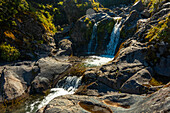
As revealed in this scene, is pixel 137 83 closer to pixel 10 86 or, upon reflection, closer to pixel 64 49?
pixel 10 86

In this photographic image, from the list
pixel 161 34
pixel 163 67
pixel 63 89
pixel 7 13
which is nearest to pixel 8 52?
pixel 7 13

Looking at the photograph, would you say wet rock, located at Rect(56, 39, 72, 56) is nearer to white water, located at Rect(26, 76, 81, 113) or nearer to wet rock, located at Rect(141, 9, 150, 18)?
white water, located at Rect(26, 76, 81, 113)

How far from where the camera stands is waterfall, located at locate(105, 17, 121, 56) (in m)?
28.2

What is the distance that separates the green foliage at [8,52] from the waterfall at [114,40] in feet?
75.1

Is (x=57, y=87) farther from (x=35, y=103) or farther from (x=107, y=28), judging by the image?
(x=107, y=28)

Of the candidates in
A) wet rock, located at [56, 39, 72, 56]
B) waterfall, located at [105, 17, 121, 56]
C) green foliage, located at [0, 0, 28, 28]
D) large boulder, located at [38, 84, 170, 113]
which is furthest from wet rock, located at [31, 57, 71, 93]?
waterfall, located at [105, 17, 121, 56]

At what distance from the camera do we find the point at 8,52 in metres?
20.5

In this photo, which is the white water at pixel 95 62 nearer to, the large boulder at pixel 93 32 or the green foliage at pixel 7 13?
the large boulder at pixel 93 32

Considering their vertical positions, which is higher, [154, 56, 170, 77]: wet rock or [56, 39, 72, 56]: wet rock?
[56, 39, 72, 56]: wet rock

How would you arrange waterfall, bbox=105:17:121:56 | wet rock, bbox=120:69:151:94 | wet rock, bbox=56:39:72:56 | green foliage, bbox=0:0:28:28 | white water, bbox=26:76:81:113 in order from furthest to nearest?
wet rock, bbox=56:39:72:56 → waterfall, bbox=105:17:121:56 → green foliage, bbox=0:0:28:28 → white water, bbox=26:76:81:113 → wet rock, bbox=120:69:151:94

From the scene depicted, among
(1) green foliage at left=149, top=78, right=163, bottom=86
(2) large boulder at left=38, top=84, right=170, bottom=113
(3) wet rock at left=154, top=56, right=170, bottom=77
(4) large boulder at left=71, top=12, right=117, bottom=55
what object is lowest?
(2) large boulder at left=38, top=84, right=170, bottom=113

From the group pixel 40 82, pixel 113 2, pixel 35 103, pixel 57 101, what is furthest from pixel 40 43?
pixel 113 2

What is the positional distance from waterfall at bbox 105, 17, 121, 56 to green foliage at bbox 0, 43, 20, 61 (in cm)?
2289

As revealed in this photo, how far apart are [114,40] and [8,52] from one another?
83.3 feet
